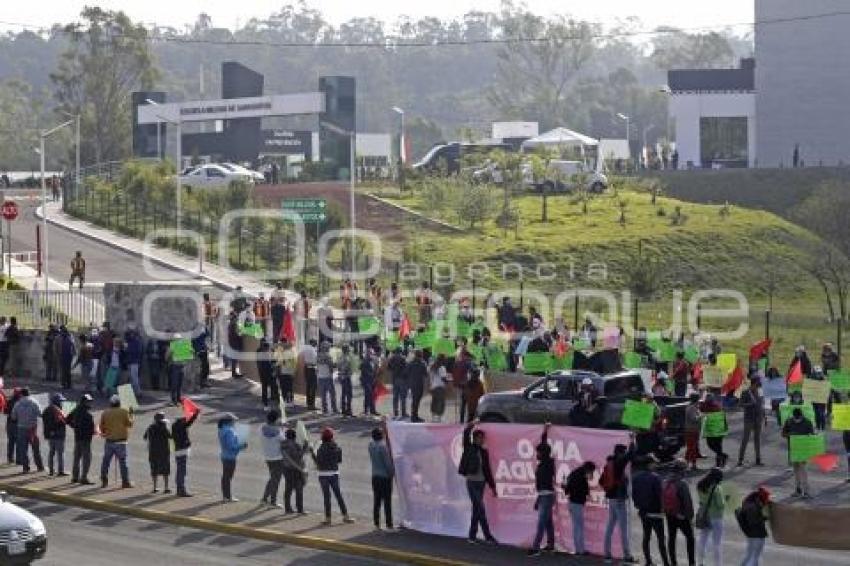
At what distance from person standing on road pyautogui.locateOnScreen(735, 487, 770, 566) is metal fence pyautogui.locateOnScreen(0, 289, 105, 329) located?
28.7 metres

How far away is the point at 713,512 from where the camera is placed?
790 inches

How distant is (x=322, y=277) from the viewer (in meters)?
56.8

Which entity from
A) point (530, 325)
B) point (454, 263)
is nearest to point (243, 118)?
point (454, 263)

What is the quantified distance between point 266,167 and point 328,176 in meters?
4.11

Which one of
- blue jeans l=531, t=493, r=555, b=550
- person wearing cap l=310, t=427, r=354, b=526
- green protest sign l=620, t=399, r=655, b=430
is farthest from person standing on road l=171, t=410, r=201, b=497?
green protest sign l=620, t=399, r=655, b=430

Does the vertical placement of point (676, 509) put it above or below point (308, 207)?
below

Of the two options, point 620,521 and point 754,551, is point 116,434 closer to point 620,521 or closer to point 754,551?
point 620,521

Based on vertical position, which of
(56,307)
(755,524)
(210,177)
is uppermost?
(210,177)

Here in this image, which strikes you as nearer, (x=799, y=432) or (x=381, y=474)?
(x=381, y=474)

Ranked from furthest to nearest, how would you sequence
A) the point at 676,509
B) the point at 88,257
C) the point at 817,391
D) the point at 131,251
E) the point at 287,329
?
the point at 131,251
the point at 88,257
the point at 287,329
the point at 817,391
the point at 676,509

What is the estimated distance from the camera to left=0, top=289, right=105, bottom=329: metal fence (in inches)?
1793

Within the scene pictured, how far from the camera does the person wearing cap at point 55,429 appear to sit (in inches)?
1070

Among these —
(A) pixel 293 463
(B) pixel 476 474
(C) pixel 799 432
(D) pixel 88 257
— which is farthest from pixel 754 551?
(D) pixel 88 257

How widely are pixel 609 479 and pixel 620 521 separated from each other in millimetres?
566
